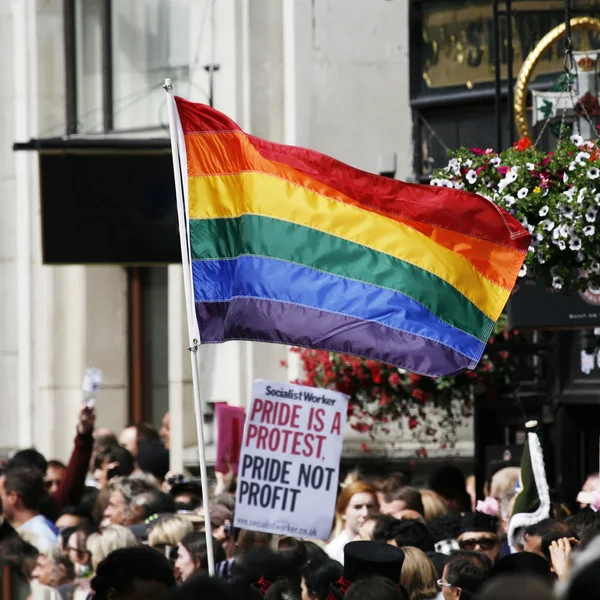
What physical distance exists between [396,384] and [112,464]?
2615 mm

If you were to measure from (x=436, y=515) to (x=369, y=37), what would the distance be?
792 cm

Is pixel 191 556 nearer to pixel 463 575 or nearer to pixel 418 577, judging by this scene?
pixel 418 577

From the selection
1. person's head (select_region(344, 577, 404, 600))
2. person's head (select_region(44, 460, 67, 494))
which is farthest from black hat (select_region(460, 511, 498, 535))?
person's head (select_region(44, 460, 67, 494))

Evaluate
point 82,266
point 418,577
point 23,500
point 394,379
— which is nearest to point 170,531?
point 23,500

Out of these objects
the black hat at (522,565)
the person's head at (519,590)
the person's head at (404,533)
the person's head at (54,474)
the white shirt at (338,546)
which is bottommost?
A: the person's head at (54,474)

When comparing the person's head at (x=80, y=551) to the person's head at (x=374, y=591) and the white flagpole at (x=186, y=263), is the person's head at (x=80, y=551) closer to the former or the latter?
the white flagpole at (x=186, y=263)

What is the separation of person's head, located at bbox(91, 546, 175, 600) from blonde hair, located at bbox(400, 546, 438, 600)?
2736 millimetres

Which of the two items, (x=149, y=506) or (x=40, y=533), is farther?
(x=149, y=506)

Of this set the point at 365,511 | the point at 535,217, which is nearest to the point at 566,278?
the point at 535,217

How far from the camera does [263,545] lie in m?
10.2

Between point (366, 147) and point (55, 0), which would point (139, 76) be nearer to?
point (55, 0)

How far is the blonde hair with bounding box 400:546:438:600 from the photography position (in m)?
8.02

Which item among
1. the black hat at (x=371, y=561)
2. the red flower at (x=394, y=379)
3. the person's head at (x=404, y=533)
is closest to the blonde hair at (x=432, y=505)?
the person's head at (x=404, y=533)

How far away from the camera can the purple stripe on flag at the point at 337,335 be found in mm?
8086
